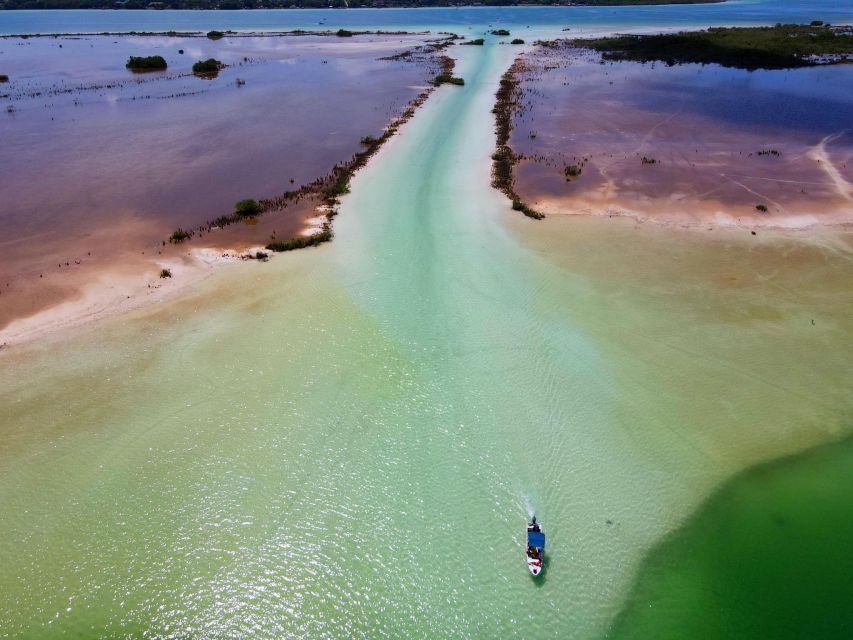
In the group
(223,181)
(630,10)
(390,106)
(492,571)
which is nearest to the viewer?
(492,571)

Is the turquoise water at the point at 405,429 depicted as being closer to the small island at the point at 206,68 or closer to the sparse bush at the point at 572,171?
the sparse bush at the point at 572,171

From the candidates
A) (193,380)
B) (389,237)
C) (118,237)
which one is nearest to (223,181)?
(118,237)

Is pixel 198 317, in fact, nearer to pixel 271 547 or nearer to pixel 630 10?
pixel 271 547

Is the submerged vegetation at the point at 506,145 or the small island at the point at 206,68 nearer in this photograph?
the submerged vegetation at the point at 506,145

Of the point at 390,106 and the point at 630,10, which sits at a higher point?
the point at 630,10

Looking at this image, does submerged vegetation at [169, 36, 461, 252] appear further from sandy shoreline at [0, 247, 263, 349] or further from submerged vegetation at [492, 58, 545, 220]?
submerged vegetation at [492, 58, 545, 220]

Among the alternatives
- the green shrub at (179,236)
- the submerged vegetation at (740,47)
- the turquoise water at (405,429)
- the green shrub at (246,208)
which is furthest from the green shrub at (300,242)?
the submerged vegetation at (740,47)

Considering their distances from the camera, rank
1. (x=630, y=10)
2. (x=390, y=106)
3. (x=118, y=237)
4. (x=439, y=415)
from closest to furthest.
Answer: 1. (x=439, y=415)
2. (x=118, y=237)
3. (x=390, y=106)
4. (x=630, y=10)
